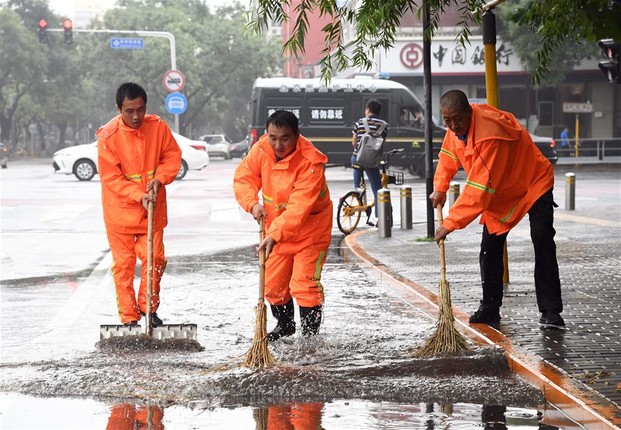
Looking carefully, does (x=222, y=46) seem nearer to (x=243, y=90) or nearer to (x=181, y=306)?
(x=243, y=90)

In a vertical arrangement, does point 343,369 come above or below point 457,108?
below

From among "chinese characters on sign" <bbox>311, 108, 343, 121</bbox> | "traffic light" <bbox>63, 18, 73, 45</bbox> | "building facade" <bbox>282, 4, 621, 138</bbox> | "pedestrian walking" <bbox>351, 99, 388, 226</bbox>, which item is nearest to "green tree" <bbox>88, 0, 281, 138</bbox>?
"building facade" <bbox>282, 4, 621, 138</bbox>

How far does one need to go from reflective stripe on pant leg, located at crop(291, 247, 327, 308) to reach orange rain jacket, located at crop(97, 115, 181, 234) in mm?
1233


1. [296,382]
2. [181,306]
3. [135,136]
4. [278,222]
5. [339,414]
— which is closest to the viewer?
Answer: [339,414]

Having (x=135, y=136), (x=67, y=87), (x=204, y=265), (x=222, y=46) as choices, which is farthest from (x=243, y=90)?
(x=135, y=136)

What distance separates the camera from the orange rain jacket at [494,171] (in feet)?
25.8

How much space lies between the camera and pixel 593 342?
312 inches

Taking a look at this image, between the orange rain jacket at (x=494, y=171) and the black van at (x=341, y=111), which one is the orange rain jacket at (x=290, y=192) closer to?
the orange rain jacket at (x=494, y=171)

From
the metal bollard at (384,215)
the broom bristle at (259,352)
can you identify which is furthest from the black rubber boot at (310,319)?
the metal bollard at (384,215)

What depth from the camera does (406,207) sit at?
1761 centimetres

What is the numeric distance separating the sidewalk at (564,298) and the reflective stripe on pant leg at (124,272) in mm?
2322

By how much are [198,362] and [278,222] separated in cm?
99

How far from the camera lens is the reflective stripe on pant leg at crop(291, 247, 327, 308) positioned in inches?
311

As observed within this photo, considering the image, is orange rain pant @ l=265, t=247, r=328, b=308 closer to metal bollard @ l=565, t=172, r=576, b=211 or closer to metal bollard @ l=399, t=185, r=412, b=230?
metal bollard @ l=399, t=185, r=412, b=230
